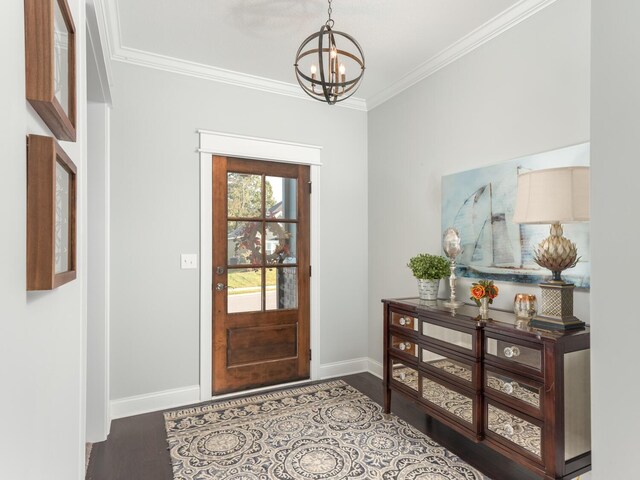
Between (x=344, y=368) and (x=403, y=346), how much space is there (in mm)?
1199

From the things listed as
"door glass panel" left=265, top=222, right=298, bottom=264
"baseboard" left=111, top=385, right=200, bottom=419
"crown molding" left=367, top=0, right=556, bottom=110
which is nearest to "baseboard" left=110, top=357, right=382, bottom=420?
"baseboard" left=111, top=385, right=200, bottom=419

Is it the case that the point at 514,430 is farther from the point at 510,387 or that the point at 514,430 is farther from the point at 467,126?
the point at 467,126

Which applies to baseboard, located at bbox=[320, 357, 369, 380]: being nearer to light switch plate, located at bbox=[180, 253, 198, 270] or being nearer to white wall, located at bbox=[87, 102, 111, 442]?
light switch plate, located at bbox=[180, 253, 198, 270]

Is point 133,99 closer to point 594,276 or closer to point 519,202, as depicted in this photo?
point 519,202

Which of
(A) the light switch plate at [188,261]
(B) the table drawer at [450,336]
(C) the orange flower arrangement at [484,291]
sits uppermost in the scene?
(A) the light switch plate at [188,261]

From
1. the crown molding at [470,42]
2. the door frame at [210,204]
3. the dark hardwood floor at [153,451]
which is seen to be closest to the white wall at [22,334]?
the dark hardwood floor at [153,451]

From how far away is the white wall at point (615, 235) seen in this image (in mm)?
605

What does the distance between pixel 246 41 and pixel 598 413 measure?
2858 millimetres

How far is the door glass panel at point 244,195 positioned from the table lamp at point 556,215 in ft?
6.94

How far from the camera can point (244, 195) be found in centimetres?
324

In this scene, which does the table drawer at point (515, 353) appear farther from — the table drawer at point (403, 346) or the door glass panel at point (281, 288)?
the door glass panel at point (281, 288)

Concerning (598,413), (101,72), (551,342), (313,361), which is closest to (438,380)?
(551,342)

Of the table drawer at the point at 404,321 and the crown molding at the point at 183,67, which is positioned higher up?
the crown molding at the point at 183,67

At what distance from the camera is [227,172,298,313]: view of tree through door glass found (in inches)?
126
